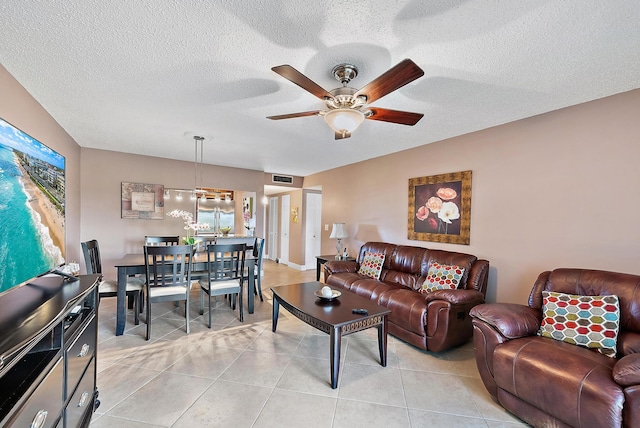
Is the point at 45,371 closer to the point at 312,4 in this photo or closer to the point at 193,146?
the point at 312,4

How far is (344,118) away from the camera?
6.48ft

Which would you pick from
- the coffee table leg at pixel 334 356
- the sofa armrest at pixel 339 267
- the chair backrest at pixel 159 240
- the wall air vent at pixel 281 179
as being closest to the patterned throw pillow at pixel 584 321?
the coffee table leg at pixel 334 356

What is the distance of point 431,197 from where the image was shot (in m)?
3.87

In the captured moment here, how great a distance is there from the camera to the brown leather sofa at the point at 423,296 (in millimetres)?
2650

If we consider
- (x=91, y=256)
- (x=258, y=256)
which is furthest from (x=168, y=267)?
(x=258, y=256)

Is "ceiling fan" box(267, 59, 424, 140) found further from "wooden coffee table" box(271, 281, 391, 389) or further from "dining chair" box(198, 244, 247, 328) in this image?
"dining chair" box(198, 244, 247, 328)

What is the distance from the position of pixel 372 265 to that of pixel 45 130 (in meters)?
→ 4.34

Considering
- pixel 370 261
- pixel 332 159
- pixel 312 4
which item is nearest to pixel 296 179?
pixel 332 159

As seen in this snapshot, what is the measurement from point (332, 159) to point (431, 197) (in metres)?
1.99

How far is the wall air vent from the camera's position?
259 inches

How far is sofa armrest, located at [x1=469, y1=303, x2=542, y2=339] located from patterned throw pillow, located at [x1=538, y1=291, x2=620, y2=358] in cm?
7

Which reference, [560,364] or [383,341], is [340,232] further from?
[560,364]

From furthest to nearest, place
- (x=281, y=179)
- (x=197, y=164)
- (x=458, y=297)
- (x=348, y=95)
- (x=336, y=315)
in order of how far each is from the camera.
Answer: (x=281, y=179)
(x=197, y=164)
(x=458, y=297)
(x=336, y=315)
(x=348, y=95)

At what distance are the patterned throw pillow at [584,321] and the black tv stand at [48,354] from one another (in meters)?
3.04
